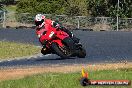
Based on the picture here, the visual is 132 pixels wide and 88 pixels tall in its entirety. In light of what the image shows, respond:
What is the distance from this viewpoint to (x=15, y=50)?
24.4 m

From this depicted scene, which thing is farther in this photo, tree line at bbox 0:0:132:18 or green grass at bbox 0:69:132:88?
tree line at bbox 0:0:132:18

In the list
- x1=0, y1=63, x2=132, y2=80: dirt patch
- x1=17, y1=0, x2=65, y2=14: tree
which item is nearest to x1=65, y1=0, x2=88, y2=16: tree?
x1=17, y1=0, x2=65, y2=14: tree

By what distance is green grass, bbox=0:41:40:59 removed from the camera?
2240cm

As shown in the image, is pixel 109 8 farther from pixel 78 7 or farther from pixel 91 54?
pixel 91 54

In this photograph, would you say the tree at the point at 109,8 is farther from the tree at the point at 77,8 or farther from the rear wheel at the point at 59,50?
the rear wheel at the point at 59,50

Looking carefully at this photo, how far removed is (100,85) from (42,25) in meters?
8.27

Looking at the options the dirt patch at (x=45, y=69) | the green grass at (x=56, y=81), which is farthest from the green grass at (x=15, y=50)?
the green grass at (x=56, y=81)

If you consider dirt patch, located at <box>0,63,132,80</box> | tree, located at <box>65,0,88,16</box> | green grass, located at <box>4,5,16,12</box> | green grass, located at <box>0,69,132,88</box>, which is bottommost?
green grass, located at <box>4,5,16,12</box>

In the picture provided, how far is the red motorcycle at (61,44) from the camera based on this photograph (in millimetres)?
18562

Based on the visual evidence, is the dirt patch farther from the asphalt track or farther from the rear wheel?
the rear wheel

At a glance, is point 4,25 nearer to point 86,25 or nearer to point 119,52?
point 86,25

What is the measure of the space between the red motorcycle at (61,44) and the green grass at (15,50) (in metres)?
3.63

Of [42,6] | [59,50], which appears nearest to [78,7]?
[42,6]

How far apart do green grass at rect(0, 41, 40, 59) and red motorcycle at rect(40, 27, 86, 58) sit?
363cm
